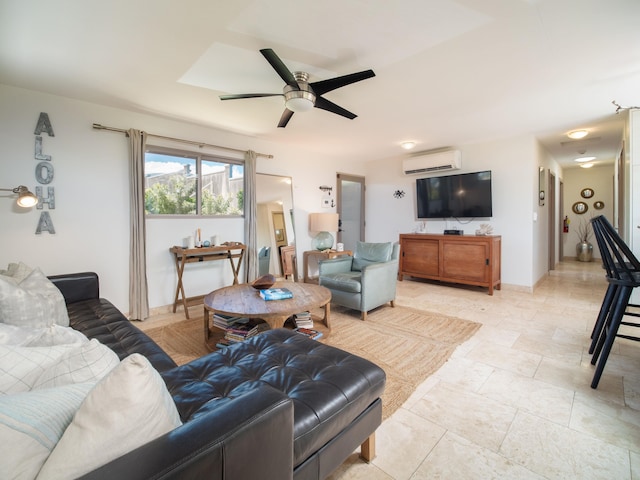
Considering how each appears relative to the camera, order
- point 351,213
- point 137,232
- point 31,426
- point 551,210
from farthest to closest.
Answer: point 351,213 → point 551,210 → point 137,232 → point 31,426

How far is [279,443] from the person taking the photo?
80 cm

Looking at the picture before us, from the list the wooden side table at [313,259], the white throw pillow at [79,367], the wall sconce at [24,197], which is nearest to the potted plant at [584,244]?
the wooden side table at [313,259]

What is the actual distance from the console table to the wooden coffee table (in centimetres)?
96

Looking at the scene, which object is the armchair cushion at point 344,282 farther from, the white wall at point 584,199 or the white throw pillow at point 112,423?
the white wall at point 584,199

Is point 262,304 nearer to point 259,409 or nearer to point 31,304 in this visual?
point 31,304

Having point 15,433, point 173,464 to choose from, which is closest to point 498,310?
point 173,464

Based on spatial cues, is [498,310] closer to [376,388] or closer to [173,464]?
[376,388]

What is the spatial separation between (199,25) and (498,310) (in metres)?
4.04

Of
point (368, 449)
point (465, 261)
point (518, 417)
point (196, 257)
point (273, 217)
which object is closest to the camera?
point (368, 449)

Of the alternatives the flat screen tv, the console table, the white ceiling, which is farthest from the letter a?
the flat screen tv

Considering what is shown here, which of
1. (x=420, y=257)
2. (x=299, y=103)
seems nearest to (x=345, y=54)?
(x=299, y=103)

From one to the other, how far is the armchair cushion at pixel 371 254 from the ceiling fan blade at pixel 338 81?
2.00 meters

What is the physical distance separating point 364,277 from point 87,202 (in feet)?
9.99

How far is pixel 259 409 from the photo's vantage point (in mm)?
769
